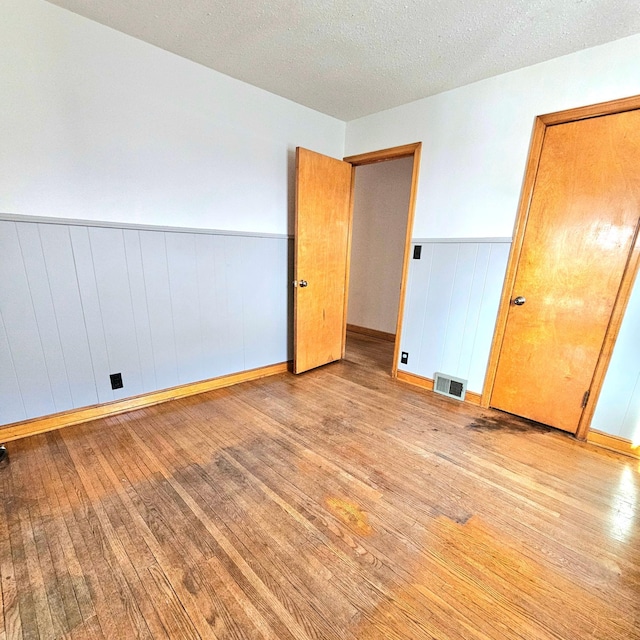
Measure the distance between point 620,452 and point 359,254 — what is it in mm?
3615

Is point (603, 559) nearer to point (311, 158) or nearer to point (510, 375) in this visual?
point (510, 375)

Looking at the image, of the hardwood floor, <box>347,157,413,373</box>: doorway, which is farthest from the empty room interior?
<box>347,157,413,373</box>: doorway

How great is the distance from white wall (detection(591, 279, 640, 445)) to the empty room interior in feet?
0.05

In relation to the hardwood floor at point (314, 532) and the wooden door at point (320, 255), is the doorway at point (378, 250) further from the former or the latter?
the hardwood floor at point (314, 532)

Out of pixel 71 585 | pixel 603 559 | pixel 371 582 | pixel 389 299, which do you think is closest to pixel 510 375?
pixel 603 559

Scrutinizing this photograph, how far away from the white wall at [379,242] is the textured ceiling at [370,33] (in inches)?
72.1

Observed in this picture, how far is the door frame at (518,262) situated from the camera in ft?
6.23

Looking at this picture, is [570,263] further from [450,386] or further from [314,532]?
[314,532]

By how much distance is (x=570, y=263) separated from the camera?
2139 mm

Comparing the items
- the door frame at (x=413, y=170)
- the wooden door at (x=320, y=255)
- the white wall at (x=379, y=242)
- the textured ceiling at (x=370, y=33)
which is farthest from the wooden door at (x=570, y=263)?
the white wall at (x=379, y=242)

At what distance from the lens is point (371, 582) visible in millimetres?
1183

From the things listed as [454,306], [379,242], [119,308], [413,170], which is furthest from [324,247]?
[119,308]

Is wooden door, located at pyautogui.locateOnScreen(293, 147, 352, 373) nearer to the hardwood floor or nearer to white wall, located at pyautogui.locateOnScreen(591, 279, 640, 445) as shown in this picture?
the hardwood floor

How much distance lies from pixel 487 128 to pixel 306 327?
217 centimetres
